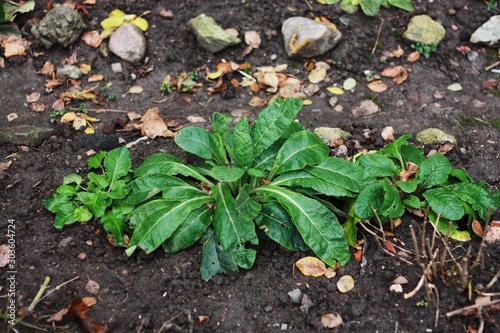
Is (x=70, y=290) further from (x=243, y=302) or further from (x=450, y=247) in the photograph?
(x=450, y=247)

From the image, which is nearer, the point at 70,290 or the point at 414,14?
the point at 70,290

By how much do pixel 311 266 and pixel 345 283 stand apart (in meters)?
→ 0.22

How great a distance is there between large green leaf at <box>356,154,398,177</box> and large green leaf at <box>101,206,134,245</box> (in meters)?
1.54

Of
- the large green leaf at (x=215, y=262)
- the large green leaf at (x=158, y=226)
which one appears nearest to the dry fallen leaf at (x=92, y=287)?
the large green leaf at (x=158, y=226)

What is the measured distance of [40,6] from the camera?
4.95 metres

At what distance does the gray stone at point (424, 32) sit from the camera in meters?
4.85

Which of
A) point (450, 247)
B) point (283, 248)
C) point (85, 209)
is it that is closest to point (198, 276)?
point (283, 248)

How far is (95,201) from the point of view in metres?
3.21

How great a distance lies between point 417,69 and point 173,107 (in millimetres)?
2265

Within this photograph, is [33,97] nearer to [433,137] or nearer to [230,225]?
[230,225]

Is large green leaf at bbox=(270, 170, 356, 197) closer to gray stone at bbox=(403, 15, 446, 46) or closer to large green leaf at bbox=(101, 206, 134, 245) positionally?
large green leaf at bbox=(101, 206, 134, 245)

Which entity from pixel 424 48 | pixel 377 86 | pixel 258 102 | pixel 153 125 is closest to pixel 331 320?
pixel 153 125

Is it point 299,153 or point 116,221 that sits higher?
point 299,153

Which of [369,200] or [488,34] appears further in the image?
[488,34]
